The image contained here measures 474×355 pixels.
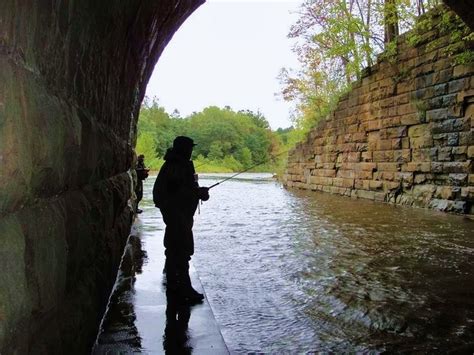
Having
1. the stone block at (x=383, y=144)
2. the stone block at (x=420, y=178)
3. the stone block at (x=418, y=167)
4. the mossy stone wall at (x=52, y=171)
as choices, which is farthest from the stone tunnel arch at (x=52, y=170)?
the stone block at (x=383, y=144)

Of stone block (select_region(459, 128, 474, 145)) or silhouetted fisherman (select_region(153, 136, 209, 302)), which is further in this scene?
stone block (select_region(459, 128, 474, 145))

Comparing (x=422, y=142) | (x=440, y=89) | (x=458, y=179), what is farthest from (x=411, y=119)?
(x=458, y=179)

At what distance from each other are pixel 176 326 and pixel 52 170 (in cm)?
202

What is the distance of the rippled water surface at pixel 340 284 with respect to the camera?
11.4 feet

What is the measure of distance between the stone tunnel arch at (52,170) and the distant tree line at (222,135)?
72.5m

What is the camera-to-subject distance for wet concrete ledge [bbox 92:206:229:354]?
3.04 m

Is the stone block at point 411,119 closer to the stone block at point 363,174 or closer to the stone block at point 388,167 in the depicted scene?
the stone block at point 388,167

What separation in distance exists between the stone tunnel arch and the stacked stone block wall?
33.9ft

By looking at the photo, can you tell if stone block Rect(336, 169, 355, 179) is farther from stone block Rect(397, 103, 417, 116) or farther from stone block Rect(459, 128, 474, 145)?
stone block Rect(459, 128, 474, 145)

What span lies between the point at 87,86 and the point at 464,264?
507cm

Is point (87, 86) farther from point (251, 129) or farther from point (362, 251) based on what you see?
point (251, 129)

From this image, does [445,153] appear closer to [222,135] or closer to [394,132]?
[394,132]

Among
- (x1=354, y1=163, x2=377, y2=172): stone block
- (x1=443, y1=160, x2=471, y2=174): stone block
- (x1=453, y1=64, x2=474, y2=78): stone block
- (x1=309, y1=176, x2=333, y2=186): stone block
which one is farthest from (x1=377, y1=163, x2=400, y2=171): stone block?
(x1=309, y1=176, x2=333, y2=186): stone block

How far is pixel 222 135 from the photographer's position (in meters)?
99.4
